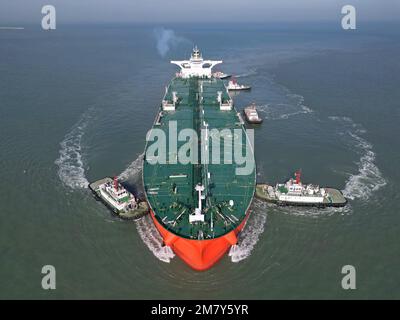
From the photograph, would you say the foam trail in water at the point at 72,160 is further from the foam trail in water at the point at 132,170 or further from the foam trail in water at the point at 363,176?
the foam trail in water at the point at 363,176

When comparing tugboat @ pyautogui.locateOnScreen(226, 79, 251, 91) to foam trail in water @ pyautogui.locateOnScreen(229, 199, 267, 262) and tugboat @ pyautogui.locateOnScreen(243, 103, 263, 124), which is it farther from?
foam trail in water @ pyautogui.locateOnScreen(229, 199, 267, 262)

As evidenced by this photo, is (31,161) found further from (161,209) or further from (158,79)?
(158,79)

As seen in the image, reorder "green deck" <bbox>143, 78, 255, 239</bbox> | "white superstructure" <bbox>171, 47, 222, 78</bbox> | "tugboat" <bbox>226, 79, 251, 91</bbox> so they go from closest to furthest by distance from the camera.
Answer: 1. "green deck" <bbox>143, 78, 255, 239</bbox>
2. "white superstructure" <bbox>171, 47, 222, 78</bbox>
3. "tugboat" <bbox>226, 79, 251, 91</bbox>

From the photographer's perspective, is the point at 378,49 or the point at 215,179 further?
the point at 378,49

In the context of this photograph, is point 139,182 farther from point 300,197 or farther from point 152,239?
point 300,197

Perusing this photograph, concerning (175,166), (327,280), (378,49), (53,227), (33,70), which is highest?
(378,49)

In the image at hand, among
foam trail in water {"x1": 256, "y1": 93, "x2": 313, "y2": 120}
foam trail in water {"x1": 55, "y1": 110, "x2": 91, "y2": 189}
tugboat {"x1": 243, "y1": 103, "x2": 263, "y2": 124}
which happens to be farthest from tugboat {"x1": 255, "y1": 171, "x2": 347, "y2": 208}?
foam trail in water {"x1": 256, "y1": 93, "x2": 313, "y2": 120}

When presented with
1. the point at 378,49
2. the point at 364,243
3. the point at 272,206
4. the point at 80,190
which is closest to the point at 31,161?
the point at 80,190
